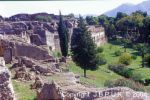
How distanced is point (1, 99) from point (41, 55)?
22328mm

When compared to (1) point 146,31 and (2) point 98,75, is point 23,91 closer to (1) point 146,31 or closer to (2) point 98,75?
(2) point 98,75

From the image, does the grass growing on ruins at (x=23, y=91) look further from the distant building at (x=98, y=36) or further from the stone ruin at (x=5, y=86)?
the distant building at (x=98, y=36)

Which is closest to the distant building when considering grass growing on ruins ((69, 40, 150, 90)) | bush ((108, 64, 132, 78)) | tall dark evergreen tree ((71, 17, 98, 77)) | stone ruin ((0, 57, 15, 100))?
grass growing on ruins ((69, 40, 150, 90))

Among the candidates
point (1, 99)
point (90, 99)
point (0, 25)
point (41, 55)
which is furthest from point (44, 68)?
point (0, 25)

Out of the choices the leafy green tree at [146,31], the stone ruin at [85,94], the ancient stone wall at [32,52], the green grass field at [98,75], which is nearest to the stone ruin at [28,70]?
the green grass field at [98,75]

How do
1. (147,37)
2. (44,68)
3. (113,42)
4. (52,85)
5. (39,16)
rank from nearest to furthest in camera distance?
(52,85) → (44,68) → (147,37) → (113,42) → (39,16)

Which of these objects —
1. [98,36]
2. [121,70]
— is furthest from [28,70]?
[98,36]

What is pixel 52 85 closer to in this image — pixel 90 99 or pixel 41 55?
pixel 90 99

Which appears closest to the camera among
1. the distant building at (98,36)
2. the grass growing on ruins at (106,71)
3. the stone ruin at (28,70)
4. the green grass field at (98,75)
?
the green grass field at (98,75)

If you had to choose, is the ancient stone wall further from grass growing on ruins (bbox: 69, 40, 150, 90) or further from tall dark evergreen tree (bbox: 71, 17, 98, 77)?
tall dark evergreen tree (bbox: 71, 17, 98, 77)

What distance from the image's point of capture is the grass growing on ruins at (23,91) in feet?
63.2

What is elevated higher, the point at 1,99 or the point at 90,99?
the point at 1,99

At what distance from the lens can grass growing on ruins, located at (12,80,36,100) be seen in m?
19.3

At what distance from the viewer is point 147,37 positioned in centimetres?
6906
